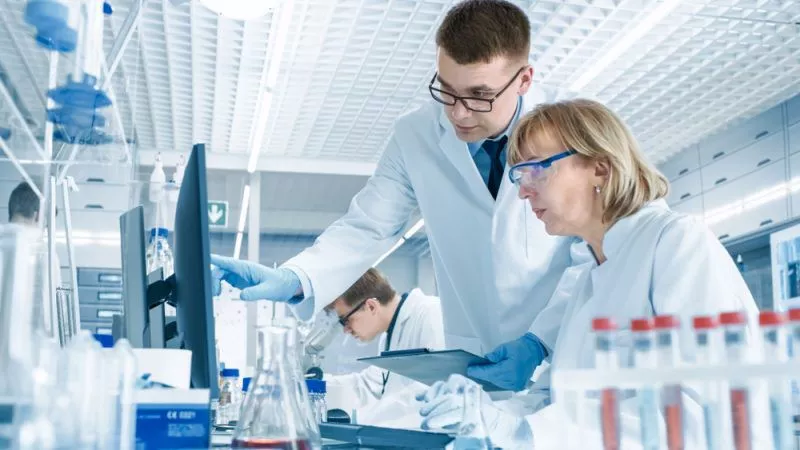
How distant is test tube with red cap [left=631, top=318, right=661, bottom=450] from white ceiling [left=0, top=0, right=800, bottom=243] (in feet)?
9.27

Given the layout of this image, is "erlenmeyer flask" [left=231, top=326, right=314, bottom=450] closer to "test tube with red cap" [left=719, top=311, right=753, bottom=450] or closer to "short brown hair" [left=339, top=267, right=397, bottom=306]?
"test tube with red cap" [left=719, top=311, right=753, bottom=450]

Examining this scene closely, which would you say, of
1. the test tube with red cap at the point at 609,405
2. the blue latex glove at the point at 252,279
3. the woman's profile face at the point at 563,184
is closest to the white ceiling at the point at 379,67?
the blue latex glove at the point at 252,279

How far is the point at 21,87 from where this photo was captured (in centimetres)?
188

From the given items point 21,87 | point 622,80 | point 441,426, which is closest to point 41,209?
point 21,87

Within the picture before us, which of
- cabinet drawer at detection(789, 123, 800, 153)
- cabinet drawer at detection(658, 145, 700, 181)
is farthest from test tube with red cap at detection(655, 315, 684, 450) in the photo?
cabinet drawer at detection(658, 145, 700, 181)

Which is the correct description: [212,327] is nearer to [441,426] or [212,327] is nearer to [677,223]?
[441,426]

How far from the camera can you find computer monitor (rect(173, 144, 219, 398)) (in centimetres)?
112

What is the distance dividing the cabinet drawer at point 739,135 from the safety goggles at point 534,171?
477cm

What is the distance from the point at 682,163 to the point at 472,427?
6.31 meters

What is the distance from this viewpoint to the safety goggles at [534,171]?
169cm

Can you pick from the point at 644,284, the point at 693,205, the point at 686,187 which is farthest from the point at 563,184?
the point at 686,187

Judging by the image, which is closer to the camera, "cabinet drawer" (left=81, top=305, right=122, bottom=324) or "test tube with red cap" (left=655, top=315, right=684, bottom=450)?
"test tube with red cap" (left=655, top=315, right=684, bottom=450)

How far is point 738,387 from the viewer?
775 millimetres

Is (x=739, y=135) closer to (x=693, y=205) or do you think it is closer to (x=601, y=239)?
(x=693, y=205)
